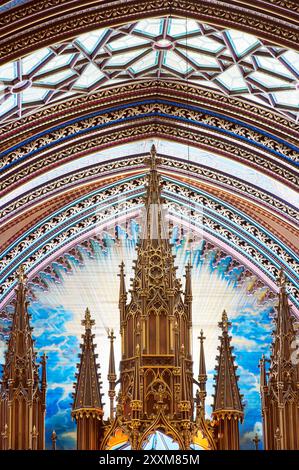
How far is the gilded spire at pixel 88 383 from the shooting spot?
22625 millimetres

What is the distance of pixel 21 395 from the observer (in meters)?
22.3

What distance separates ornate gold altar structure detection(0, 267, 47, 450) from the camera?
21.9 meters

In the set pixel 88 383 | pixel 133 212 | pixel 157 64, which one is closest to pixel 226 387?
pixel 88 383

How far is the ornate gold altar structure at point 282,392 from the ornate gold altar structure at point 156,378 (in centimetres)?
51

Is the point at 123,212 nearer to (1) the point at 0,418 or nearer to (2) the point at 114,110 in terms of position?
(2) the point at 114,110

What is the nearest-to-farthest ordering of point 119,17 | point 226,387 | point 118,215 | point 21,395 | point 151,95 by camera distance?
point 21,395, point 226,387, point 119,17, point 151,95, point 118,215

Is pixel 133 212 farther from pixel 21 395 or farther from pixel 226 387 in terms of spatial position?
pixel 21 395

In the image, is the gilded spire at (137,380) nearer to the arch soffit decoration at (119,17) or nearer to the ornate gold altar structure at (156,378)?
the ornate gold altar structure at (156,378)

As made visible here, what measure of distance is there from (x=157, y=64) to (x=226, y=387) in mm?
6865

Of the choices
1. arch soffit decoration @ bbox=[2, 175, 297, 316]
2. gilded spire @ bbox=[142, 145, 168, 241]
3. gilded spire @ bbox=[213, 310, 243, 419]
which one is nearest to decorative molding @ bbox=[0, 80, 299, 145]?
arch soffit decoration @ bbox=[2, 175, 297, 316]

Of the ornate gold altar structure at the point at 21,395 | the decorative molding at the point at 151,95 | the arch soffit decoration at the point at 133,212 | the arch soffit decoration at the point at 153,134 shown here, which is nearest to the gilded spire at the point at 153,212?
the ornate gold altar structure at the point at 21,395

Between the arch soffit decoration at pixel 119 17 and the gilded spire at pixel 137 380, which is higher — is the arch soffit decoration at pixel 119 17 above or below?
above

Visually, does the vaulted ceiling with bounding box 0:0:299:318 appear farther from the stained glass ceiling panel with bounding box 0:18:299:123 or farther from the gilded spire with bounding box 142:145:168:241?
the gilded spire with bounding box 142:145:168:241

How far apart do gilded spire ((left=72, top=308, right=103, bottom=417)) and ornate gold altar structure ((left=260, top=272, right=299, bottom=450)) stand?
265cm
